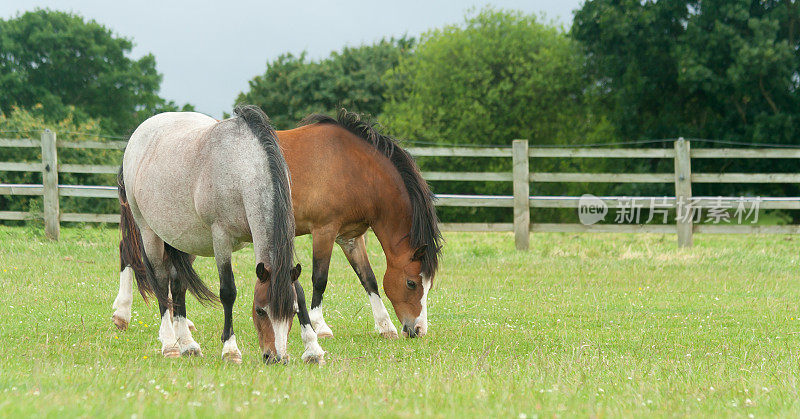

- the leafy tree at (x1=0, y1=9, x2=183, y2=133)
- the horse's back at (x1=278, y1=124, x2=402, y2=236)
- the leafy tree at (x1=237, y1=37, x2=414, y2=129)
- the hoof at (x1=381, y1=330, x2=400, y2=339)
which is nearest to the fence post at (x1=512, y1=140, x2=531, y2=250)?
the hoof at (x1=381, y1=330, x2=400, y2=339)

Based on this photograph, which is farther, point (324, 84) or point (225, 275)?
point (324, 84)

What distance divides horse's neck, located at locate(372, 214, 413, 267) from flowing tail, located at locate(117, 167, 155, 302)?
2108 mm

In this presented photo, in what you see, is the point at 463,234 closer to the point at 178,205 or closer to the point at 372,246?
the point at 372,246

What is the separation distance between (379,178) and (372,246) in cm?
729

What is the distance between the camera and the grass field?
362 cm

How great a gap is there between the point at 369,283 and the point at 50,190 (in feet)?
29.9

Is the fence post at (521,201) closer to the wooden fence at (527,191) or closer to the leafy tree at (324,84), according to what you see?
the wooden fence at (527,191)

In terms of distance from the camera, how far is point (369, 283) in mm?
7121

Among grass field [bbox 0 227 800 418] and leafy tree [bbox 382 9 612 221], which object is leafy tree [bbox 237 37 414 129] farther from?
grass field [bbox 0 227 800 418]

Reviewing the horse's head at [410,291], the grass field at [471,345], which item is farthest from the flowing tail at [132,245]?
the horse's head at [410,291]

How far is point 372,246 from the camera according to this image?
1388 cm

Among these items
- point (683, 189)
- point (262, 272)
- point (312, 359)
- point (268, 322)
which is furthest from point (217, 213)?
point (683, 189)

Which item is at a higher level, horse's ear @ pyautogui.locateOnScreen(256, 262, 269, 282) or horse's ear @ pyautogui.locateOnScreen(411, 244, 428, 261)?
horse's ear @ pyautogui.locateOnScreen(256, 262, 269, 282)

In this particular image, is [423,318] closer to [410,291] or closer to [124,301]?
[410,291]
